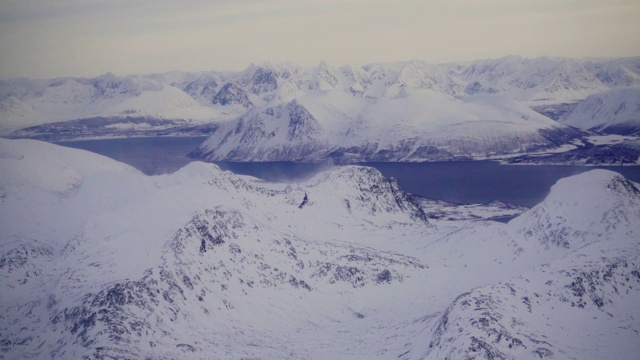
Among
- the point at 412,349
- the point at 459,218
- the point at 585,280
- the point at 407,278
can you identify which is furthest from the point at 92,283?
the point at 459,218

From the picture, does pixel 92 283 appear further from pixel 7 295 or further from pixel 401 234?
pixel 401 234

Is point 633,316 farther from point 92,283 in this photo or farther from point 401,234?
point 92,283

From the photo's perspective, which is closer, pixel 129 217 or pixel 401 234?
pixel 129 217

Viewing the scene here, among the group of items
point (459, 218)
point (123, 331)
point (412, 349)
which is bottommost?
point (459, 218)

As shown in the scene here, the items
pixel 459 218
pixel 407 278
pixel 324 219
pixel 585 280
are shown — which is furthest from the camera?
pixel 459 218

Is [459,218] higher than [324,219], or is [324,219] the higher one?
[324,219]

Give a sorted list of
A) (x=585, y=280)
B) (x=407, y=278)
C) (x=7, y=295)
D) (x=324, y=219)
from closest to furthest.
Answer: (x=585, y=280) < (x=7, y=295) < (x=407, y=278) < (x=324, y=219)

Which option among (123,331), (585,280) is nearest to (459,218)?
(585,280)
